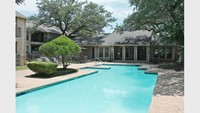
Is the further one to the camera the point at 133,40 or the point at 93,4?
the point at 93,4

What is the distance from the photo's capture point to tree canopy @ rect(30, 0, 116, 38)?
31.7 m

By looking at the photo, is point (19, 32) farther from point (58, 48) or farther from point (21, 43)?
point (58, 48)

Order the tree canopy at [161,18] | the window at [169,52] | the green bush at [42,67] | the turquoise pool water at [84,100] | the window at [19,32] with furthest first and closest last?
the window at [169,52] < the window at [19,32] < the tree canopy at [161,18] < the green bush at [42,67] < the turquoise pool water at [84,100]

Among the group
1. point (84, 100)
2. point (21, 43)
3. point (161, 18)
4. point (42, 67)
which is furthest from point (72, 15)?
point (84, 100)

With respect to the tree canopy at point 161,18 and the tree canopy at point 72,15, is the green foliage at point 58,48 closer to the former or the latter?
the tree canopy at point 161,18

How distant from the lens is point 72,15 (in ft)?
108

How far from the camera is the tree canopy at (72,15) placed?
3167cm

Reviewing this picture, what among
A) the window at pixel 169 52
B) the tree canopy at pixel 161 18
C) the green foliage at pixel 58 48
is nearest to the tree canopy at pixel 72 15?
the tree canopy at pixel 161 18

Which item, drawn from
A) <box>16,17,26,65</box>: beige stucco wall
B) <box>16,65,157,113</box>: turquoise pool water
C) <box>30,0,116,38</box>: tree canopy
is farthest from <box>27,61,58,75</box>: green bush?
<box>30,0,116,38</box>: tree canopy

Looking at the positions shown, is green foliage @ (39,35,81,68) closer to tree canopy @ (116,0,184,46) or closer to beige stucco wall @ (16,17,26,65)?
beige stucco wall @ (16,17,26,65)
